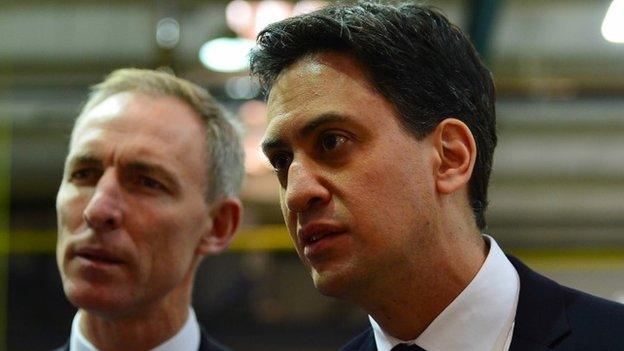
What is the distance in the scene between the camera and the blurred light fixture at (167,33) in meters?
7.28

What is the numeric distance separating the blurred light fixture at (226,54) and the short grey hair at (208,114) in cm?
399

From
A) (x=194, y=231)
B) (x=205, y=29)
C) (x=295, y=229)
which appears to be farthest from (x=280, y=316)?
(x=295, y=229)

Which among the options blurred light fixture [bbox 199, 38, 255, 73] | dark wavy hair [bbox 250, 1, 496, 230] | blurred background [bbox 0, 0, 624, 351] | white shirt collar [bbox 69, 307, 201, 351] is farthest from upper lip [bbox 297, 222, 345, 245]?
blurred light fixture [bbox 199, 38, 255, 73]

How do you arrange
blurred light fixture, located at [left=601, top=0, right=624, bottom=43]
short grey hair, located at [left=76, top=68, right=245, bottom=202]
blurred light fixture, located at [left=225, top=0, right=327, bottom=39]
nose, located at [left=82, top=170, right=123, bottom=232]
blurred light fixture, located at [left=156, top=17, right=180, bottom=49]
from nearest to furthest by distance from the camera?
nose, located at [left=82, top=170, right=123, bottom=232] → short grey hair, located at [left=76, top=68, right=245, bottom=202] → blurred light fixture, located at [left=601, top=0, right=624, bottom=43] → blurred light fixture, located at [left=225, top=0, right=327, bottom=39] → blurred light fixture, located at [left=156, top=17, right=180, bottom=49]

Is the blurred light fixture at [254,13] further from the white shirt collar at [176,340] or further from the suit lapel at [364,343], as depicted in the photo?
the suit lapel at [364,343]

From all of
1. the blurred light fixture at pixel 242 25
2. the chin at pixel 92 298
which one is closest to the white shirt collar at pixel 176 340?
the chin at pixel 92 298

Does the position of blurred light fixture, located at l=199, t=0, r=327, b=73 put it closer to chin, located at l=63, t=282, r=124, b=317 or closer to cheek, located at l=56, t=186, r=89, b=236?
cheek, located at l=56, t=186, r=89, b=236

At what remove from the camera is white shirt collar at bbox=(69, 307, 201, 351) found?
2.33 meters

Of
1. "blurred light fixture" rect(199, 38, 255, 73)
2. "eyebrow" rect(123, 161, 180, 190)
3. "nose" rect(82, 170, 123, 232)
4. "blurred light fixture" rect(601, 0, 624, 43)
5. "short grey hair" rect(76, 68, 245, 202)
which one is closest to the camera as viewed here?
"nose" rect(82, 170, 123, 232)

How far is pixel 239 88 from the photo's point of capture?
7715mm

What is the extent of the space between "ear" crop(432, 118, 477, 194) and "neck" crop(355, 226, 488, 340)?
0.37 feet

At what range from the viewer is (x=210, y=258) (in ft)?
29.5

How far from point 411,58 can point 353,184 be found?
30 cm

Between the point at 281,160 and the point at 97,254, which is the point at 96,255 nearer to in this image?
the point at 97,254
